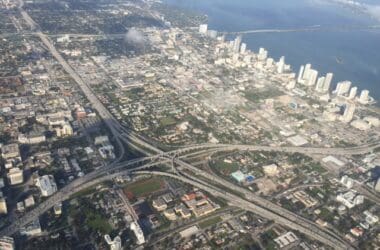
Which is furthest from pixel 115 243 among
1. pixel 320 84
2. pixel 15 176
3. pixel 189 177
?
pixel 320 84

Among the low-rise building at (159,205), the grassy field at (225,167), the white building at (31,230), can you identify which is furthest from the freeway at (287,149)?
the white building at (31,230)

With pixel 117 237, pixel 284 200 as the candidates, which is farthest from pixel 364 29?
pixel 117 237

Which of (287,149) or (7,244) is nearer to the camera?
(7,244)

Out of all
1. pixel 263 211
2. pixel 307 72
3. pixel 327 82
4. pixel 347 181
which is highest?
pixel 307 72

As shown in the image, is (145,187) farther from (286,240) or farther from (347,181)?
(347,181)

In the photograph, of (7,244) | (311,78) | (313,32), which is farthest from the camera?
(313,32)

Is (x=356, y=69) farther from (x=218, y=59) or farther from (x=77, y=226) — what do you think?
(x=77, y=226)

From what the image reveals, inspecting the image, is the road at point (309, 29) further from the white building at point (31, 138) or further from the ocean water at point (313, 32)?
the white building at point (31, 138)
